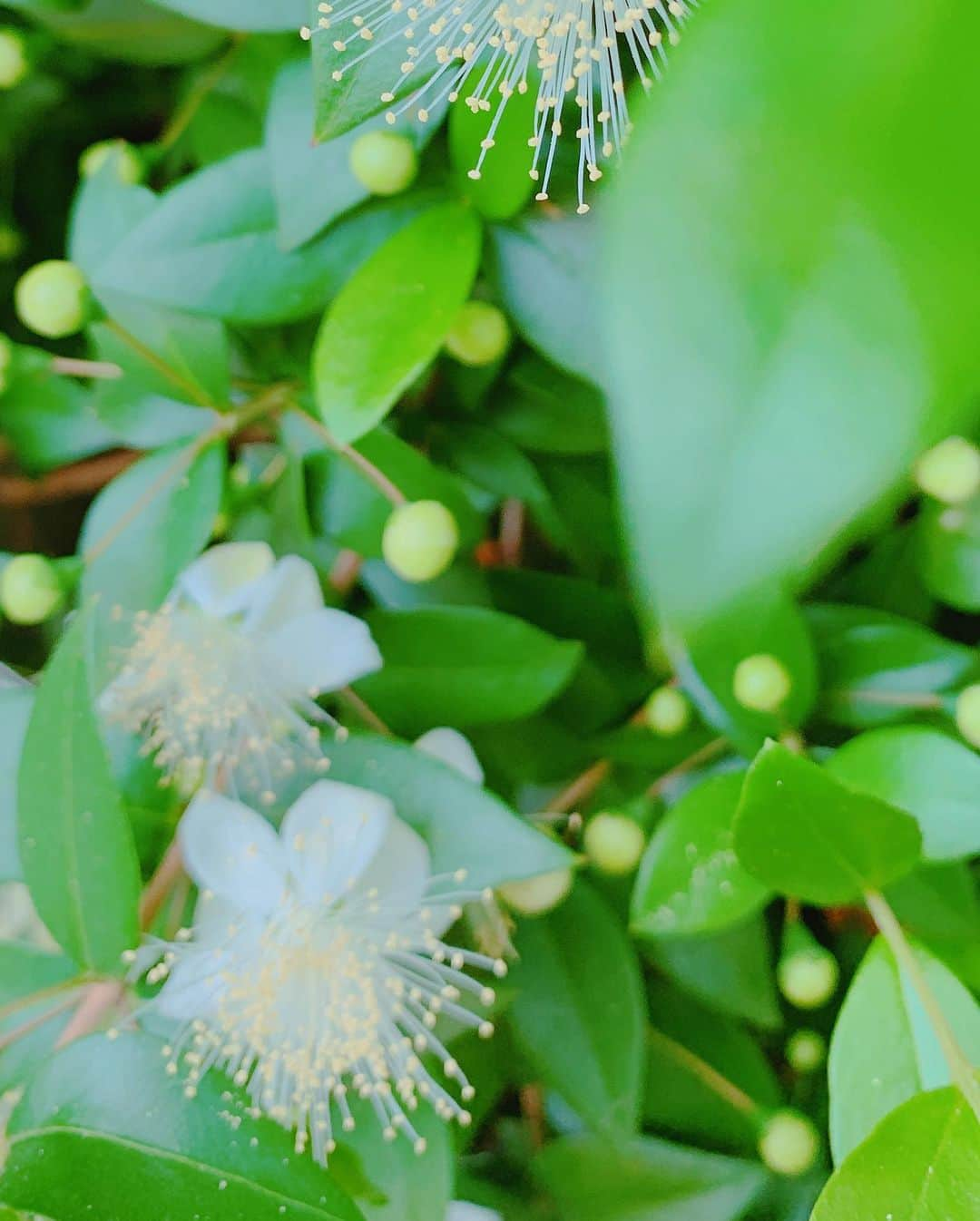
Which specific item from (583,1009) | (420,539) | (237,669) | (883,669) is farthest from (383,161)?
(583,1009)

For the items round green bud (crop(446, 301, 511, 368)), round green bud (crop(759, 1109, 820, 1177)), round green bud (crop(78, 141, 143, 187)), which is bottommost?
round green bud (crop(759, 1109, 820, 1177))

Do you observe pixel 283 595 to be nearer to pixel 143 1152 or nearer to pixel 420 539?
pixel 420 539

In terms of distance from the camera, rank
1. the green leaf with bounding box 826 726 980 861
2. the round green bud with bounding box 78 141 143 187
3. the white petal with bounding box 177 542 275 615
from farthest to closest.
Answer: the round green bud with bounding box 78 141 143 187, the white petal with bounding box 177 542 275 615, the green leaf with bounding box 826 726 980 861

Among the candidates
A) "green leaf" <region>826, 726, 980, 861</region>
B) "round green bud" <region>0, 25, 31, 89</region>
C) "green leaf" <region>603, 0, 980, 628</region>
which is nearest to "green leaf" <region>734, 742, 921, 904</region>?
"green leaf" <region>826, 726, 980, 861</region>

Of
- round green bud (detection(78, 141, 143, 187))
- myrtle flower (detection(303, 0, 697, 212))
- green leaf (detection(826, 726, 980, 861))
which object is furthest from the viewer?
round green bud (detection(78, 141, 143, 187))

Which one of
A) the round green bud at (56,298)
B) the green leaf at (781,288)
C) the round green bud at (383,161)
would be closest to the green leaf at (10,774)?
the round green bud at (56,298)

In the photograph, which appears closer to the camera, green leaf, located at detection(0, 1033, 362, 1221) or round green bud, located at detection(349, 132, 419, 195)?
green leaf, located at detection(0, 1033, 362, 1221)

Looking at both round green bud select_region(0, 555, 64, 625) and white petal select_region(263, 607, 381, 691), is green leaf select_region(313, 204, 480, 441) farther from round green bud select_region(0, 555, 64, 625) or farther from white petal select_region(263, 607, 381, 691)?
round green bud select_region(0, 555, 64, 625)
